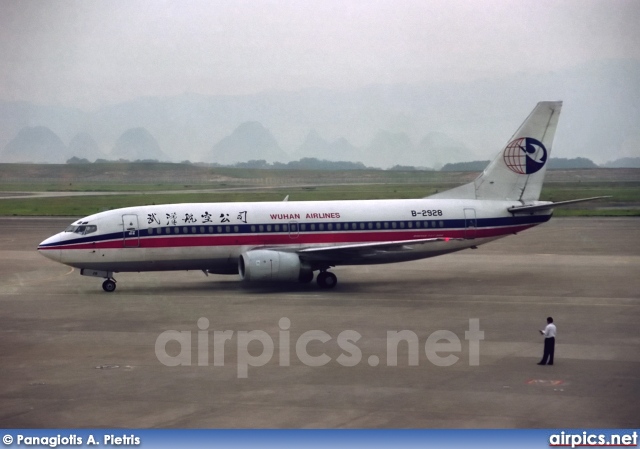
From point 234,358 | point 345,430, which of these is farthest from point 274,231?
point 345,430

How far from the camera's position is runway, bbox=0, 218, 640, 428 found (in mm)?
18750

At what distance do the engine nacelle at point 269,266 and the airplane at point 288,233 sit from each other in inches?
1.7

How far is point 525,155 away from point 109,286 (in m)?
21.3

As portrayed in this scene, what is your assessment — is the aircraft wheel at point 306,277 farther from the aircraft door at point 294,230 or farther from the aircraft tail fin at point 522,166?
the aircraft tail fin at point 522,166

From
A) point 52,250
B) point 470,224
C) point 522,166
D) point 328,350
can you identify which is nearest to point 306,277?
point 470,224

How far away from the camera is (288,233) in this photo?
128ft

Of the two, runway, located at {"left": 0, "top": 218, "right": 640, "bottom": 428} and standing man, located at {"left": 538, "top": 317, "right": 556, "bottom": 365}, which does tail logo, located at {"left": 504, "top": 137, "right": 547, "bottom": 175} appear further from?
standing man, located at {"left": 538, "top": 317, "right": 556, "bottom": 365}

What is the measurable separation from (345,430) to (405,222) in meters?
23.3

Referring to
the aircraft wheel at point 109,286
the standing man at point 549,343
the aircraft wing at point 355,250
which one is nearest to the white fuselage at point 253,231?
the aircraft wing at point 355,250

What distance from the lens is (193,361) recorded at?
24.0 m

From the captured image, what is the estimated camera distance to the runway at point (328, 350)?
738 inches

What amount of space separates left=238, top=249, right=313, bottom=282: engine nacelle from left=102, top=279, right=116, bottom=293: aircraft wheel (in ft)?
20.0

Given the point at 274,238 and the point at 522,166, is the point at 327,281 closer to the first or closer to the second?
the point at 274,238

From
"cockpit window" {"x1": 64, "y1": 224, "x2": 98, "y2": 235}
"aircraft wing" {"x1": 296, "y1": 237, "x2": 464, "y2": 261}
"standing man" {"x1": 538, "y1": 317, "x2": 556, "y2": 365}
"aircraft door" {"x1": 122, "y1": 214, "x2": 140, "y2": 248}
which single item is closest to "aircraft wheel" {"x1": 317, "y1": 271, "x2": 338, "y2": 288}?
"aircraft wing" {"x1": 296, "y1": 237, "x2": 464, "y2": 261}
